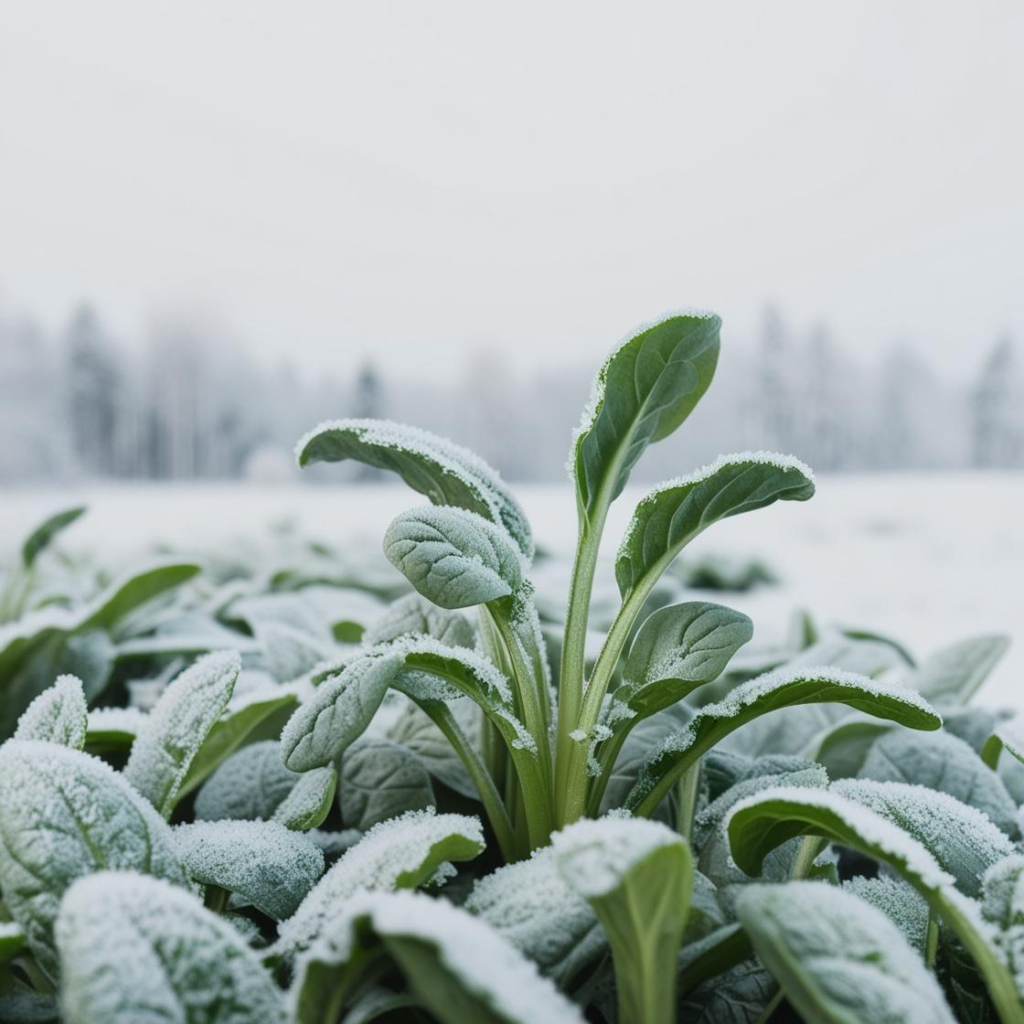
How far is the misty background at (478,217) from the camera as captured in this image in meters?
2.38

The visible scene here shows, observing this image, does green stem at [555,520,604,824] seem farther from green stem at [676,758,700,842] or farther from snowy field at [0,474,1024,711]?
snowy field at [0,474,1024,711]

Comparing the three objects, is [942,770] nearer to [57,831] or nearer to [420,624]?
[420,624]

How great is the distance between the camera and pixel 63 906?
23cm

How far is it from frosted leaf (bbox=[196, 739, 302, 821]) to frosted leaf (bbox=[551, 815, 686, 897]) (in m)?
0.21

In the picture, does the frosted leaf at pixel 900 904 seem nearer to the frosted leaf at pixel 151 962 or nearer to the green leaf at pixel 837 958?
the green leaf at pixel 837 958

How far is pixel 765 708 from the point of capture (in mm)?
344

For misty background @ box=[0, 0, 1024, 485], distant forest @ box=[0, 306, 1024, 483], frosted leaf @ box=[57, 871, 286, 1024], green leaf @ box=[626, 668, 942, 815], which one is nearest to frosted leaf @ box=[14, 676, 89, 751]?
frosted leaf @ box=[57, 871, 286, 1024]

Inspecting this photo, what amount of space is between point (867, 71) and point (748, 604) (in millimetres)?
2033

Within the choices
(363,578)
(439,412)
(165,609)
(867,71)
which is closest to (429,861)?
(165,609)

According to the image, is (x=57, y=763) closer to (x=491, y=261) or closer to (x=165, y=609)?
(x=165, y=609)

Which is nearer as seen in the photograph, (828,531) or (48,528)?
(48,528)

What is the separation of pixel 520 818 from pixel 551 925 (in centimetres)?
11

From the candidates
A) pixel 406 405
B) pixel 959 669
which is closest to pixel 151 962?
pixel 959 669

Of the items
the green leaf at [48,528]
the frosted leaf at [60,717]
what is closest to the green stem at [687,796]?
the frosted leaf at [60,717]
